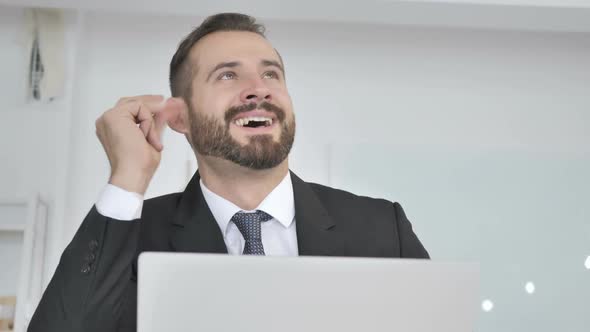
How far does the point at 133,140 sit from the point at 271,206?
0.45 metres

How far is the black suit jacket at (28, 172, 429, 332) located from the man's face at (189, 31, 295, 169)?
0.16 m

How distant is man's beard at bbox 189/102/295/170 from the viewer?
214cm

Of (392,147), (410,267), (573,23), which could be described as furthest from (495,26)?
(410,267)

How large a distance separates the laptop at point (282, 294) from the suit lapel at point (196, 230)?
948 millimetres

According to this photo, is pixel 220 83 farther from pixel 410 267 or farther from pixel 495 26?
pixel 495 26

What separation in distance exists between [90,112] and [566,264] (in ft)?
9.19

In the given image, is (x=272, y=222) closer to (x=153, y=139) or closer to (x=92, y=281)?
(x=153, y=139)

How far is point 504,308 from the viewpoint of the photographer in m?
4.27

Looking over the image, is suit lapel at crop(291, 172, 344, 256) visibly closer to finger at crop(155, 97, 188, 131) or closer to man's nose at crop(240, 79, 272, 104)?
man's nose at crop(240, 79, 272, 104)

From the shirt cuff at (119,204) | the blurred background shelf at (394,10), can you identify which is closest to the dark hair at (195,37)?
the shirt cuff at (119,204)

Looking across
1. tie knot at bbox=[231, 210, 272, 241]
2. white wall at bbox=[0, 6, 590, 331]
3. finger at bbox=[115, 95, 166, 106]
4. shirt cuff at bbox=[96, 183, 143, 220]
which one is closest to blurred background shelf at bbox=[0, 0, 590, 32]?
white wall at bbox=[0, 6, 590, 331]

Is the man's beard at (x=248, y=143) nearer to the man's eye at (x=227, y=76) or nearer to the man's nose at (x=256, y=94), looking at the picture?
the man's nose at (x=256, y=94)

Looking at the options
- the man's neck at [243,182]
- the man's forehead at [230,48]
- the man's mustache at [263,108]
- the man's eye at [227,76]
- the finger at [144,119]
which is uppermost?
the man's forehead at [230,48]

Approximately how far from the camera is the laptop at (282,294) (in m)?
1.14
